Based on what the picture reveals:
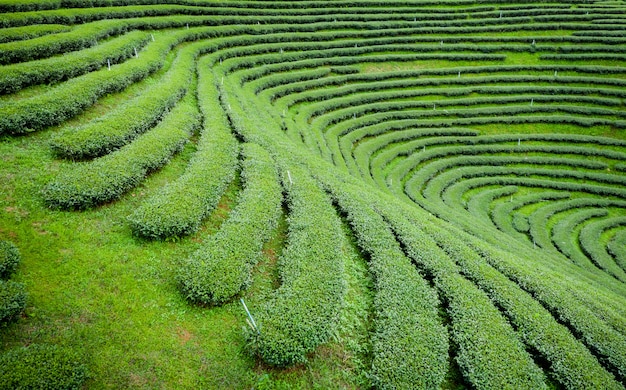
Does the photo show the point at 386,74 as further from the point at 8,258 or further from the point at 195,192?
the point at 8,258

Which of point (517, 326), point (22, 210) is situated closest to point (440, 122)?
point (517, 326)

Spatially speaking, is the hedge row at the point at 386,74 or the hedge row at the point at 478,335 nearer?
the hedge row at the point at 478,335

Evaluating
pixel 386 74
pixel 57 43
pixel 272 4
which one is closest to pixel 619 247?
pixel 386 74

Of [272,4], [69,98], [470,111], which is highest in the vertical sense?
[272,4]

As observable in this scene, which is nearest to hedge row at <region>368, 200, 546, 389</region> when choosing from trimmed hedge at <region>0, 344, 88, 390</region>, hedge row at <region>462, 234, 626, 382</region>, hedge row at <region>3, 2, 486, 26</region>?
hedge row at <region>462, 234, 626, 382</region>

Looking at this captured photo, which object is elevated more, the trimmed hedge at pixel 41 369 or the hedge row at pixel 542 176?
the hedge row at pixel 542 176

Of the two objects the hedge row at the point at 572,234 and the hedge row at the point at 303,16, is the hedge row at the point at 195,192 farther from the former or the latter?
the hedge row at the point at 572,234

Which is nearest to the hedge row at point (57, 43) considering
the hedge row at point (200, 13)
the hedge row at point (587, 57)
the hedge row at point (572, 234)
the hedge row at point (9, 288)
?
the hedge row at point (200, 13)
